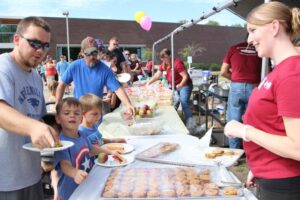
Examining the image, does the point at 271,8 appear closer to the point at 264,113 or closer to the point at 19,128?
→ the point at 264,113

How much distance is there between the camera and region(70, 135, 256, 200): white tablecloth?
1437mm

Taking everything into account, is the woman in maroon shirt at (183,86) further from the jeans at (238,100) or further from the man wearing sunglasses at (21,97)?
the man wearing sunglasses at (21,97)

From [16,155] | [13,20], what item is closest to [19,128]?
[16,155]

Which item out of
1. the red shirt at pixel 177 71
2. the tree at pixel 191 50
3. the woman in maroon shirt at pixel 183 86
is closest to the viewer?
the woman in maroon shirt at pixel 183 86

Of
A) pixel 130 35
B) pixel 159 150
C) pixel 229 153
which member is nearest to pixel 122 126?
pixel 159 150

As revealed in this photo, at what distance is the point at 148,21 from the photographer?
298 inches

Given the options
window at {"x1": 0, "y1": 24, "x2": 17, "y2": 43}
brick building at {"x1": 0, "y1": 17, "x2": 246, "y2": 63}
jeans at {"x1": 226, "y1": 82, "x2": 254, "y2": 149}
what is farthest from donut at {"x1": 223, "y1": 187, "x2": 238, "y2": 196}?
window at {"x1": 0, "y1": 24, "x2": 17, "y2": 43}

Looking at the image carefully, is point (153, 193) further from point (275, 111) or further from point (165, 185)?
point (275, 111)

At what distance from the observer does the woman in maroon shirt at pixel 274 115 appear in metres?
1.22

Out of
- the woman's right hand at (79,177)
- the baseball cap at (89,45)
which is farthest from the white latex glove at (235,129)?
the baseball cap at (89,45)

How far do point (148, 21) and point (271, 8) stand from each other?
6.43 meters

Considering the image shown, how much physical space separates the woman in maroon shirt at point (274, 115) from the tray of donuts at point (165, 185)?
0.17m

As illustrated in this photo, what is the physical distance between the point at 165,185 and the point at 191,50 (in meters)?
30.2

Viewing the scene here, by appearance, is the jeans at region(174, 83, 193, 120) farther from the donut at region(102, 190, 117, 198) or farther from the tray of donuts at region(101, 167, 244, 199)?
the donut at region(102, 190, 117, 198)
